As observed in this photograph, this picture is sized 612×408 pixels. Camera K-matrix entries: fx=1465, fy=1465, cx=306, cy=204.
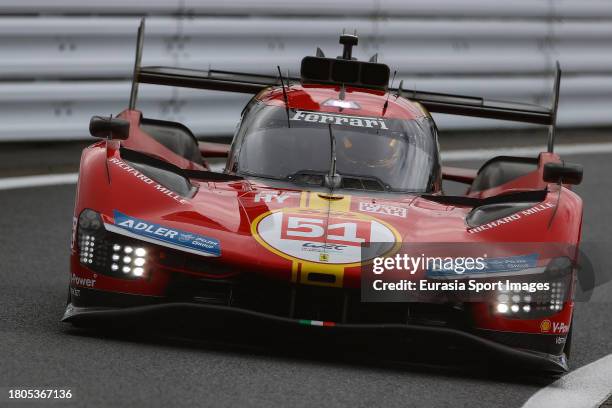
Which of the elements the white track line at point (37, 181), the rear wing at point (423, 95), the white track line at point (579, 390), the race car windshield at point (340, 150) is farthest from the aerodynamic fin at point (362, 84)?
the white track line at point (579, 390)

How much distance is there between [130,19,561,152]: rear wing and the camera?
902cm

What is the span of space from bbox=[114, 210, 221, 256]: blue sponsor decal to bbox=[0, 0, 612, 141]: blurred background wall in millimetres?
5304

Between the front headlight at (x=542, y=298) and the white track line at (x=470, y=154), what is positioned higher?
the front headlight at (x=542, y=298)

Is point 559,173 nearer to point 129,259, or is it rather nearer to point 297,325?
point 297,325

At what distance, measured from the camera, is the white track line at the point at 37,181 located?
11.0m

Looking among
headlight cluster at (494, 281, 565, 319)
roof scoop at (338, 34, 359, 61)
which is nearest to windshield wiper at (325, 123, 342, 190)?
headlight cluster at (494, 281, 565, 319)

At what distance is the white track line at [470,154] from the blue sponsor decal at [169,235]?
469 cm

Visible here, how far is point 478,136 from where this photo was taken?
14.0 m

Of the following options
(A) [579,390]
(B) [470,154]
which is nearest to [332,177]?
(A) [579,390]

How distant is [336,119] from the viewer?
26.5 feet

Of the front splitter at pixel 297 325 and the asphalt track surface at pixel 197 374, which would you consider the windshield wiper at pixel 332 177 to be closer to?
the asphalt track surface at pixel 197 374

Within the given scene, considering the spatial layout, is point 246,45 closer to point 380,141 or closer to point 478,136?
point 478,136

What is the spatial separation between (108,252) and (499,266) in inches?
67.0

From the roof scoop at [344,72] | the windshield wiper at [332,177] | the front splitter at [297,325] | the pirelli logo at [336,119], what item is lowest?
the front splitter at [297,325]
